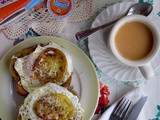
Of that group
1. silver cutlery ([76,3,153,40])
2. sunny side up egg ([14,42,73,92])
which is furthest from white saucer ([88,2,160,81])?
sunny side up egg ([14,42,73,92])

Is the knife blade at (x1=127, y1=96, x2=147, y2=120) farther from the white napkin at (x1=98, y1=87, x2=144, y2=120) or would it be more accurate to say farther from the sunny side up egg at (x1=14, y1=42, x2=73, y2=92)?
the sunny side up egg at (x1=14, y1=42, x2=73, y2=92)

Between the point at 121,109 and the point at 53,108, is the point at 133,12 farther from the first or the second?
the point at 53,108

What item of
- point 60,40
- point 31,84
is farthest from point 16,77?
point 60,40

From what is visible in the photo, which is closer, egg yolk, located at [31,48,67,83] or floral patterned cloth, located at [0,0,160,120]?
egg yolk, located at [31,48,67,83]

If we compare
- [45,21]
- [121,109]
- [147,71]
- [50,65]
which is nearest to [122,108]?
[121,109]

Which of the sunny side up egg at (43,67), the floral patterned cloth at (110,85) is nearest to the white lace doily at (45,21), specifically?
the floral patterned cloth at (110,85)
